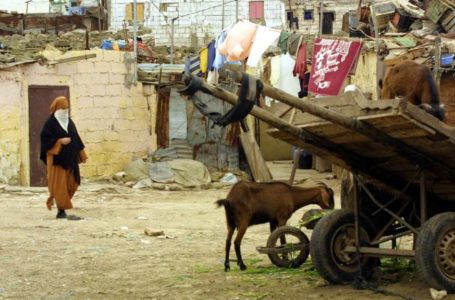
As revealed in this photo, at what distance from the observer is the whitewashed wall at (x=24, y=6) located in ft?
174

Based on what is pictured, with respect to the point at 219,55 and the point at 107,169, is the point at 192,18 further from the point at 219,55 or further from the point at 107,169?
the point at 219,55

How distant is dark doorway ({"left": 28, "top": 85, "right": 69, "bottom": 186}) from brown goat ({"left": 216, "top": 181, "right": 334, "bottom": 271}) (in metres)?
12.1

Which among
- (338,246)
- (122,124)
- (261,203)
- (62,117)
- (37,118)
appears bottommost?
(122,124)

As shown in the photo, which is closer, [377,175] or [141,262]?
[377,175]

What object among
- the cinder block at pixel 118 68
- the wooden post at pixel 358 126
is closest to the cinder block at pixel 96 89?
the cinder block at pixel 118 68

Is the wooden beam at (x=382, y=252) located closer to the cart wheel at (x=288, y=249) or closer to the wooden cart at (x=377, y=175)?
the wooden cart at (x=377, y=175)

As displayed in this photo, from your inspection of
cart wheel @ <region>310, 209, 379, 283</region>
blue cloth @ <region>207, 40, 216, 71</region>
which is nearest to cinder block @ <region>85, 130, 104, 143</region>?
blue cloth @ <region>207, 40, 216, 71</region>

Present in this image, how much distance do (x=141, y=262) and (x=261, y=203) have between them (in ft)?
5.00

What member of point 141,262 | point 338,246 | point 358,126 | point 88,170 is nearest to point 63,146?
point 141,262

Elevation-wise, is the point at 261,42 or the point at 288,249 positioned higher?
the point at 261,42

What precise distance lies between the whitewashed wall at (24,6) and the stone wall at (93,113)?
107 feet

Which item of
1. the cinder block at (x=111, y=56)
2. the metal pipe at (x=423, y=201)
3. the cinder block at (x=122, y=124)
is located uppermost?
the cinder block at (x=111, y=56)

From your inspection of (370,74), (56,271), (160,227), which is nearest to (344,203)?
(56,271)

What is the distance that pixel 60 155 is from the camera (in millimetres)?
13852
